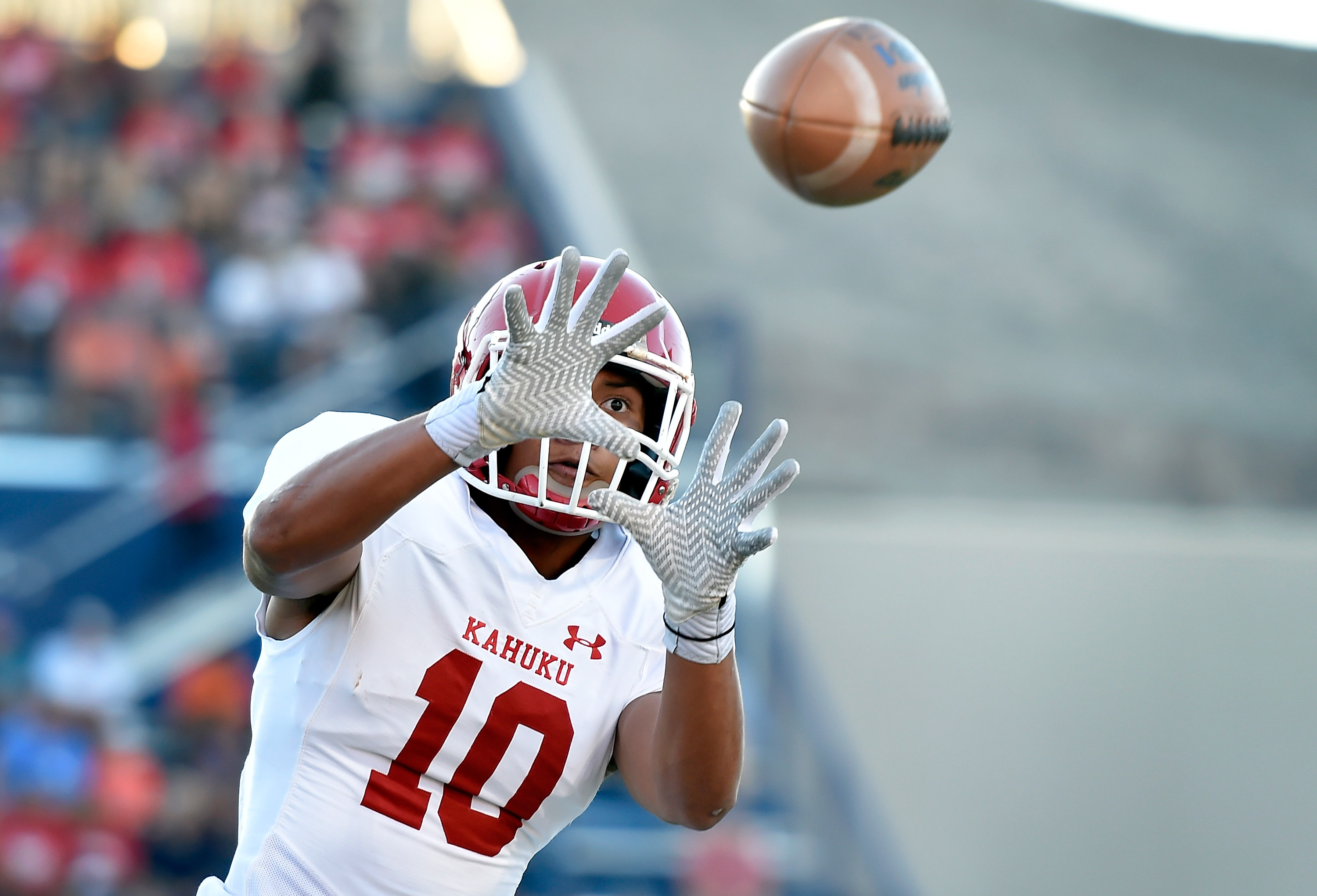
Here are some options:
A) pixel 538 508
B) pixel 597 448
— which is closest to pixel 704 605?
pixel 597 448

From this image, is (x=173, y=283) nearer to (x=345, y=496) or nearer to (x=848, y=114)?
(x=848, y=114)

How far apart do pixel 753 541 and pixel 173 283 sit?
Answer: 299 inches

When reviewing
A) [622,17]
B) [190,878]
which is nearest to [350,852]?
[190,878]

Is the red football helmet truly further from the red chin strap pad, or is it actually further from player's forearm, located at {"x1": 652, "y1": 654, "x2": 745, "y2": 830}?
player's forearm, located at {"x1": 652, "y1": 654, "x2": 745, "y2": 830}

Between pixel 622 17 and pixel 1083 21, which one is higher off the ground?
pixel 1083 21

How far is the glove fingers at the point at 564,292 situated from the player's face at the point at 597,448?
0.17 metres

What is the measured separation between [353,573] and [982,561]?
7211 mm

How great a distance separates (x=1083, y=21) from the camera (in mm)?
21797

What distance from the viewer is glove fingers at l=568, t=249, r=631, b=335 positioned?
2156 mm

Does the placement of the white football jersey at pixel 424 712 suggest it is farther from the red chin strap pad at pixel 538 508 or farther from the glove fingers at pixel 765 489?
the glove fingers at pixel 765 489

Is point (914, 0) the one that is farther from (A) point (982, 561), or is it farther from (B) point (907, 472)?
(A) point (982, 561)

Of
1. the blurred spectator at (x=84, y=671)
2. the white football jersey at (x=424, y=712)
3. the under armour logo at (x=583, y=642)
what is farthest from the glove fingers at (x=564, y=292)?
the blurred spectator at (x=84, y=671)

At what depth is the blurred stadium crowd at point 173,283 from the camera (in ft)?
22.3

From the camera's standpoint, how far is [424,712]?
2.56m
